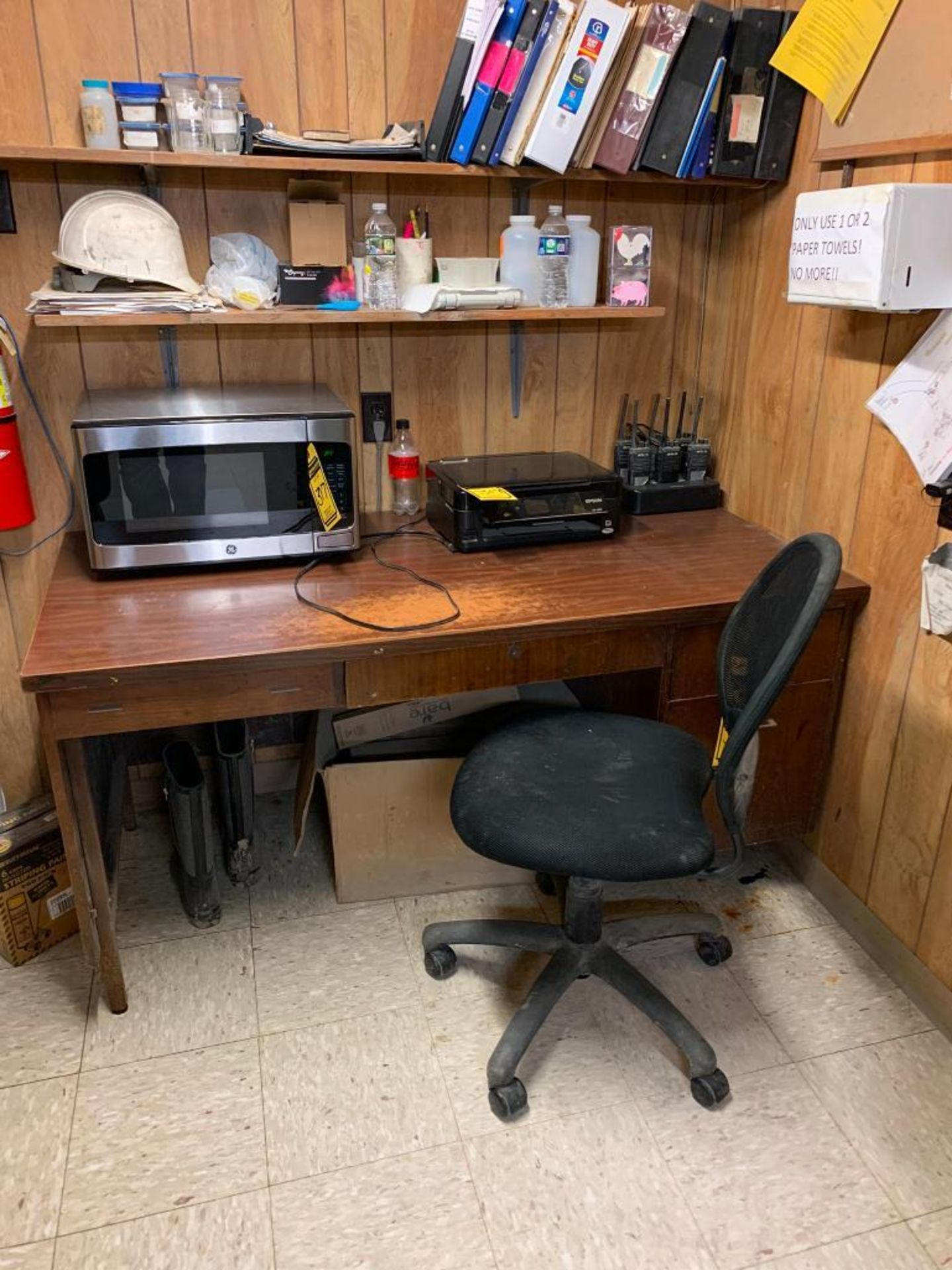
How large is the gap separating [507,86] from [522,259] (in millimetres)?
331

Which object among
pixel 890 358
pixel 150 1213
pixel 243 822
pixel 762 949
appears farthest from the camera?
pixel 243 822

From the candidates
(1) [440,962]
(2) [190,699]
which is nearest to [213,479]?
(2) [190,699]

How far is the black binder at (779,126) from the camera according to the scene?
6.06 ft

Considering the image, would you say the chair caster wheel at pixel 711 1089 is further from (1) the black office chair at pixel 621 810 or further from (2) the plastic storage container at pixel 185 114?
(2) the plastic storage container at pixel 185 114

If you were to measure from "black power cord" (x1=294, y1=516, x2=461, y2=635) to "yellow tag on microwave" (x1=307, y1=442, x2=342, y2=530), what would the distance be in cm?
9

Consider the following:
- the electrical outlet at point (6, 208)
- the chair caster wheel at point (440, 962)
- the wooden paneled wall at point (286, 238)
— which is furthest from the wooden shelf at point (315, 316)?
the chair caster wheel at point (440, 962)

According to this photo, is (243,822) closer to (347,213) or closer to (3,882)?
(3,882)

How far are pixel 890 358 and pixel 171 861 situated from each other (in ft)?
6.19

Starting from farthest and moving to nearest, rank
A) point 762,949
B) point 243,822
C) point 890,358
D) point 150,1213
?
point 243,822 < point 762,949 < point 890,358 < point 150,1213

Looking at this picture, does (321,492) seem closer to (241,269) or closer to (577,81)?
(241,269)

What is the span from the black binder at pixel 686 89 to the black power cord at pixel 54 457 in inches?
52.3

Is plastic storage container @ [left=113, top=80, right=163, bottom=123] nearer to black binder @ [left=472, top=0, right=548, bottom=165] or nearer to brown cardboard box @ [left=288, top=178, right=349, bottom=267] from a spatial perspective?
brown cardboard box @ [left=288, top=178, right=349, bottom=267]

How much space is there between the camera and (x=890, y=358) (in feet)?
5.61

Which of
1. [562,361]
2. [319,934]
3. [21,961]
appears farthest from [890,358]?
[21,961]
